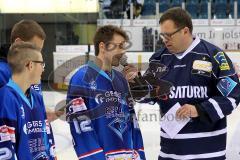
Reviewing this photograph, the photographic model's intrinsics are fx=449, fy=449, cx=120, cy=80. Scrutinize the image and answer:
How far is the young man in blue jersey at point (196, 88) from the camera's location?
2.00m

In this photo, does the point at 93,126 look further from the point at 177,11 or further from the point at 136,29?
the point at 136,29

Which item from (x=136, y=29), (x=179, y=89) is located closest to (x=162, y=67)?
(x=179, y=89)

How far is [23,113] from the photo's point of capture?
175cm

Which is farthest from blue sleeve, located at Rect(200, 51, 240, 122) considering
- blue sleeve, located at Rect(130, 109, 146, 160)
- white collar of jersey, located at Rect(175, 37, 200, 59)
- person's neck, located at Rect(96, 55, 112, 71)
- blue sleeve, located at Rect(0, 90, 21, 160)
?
blue sleeve, located at Rect(0, 90, 21, 160)

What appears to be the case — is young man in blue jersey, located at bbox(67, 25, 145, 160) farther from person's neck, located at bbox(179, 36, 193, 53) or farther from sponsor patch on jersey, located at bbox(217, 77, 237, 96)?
sponsor patch on jersey, located at bbox(217, 77, 237, 96)

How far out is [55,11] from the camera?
1211cm

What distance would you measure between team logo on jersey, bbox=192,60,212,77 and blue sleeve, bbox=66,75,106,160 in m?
0.54

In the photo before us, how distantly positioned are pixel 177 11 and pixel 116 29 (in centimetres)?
34

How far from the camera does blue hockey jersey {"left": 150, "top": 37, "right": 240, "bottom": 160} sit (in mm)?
2012

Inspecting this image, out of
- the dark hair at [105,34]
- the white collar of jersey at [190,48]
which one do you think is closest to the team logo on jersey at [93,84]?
the dark hair at [105,34]

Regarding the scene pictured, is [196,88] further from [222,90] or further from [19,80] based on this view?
[19,80]

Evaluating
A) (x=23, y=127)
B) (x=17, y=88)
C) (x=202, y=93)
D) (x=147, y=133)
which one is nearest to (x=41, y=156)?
(x=23, y=127)

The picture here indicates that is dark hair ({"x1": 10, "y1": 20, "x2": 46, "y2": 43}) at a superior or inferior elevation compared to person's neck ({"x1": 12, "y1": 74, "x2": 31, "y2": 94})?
superior

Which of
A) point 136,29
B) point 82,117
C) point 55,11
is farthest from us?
point 55,11
